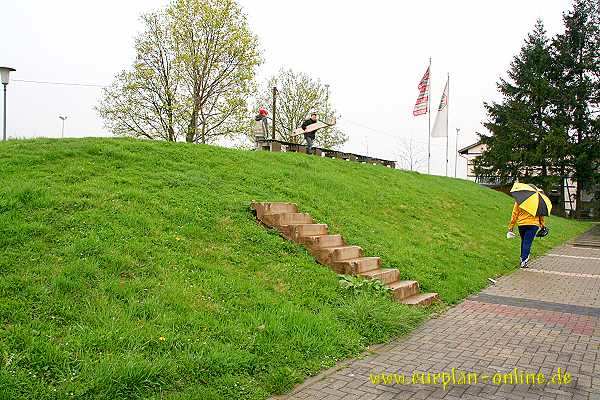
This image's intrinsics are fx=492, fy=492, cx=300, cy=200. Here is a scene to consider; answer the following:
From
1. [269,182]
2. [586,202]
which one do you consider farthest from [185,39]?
[586,202]

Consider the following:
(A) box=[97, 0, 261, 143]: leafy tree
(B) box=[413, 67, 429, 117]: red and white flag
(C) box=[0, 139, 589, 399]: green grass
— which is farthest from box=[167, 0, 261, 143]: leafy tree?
(C) box=[0, 139, 589, 399]: green grass

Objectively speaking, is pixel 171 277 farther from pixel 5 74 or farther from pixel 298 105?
pixel 298 105

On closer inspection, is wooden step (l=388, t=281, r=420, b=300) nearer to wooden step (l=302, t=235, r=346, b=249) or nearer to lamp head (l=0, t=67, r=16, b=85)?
wooden step (l=302, t=235, r=346, b=249)

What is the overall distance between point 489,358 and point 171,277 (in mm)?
3536

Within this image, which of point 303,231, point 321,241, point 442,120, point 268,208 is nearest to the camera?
point 321,241

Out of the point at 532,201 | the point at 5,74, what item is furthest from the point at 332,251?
the point at 5,74

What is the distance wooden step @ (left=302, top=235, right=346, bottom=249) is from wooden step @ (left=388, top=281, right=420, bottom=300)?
1221 millimetres

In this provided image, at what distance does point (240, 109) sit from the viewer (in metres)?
31.4

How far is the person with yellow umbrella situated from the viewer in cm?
1131

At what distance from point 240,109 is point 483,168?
72.3 ft

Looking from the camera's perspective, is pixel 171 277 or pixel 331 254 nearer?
pixel 171 277

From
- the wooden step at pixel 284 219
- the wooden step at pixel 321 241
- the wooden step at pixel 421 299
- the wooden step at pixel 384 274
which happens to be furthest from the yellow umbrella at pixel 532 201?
the wooden step at pixel 284 219

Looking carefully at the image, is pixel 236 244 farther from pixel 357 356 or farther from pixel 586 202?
pixel 586 202

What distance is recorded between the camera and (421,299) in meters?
7.29
